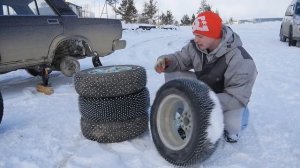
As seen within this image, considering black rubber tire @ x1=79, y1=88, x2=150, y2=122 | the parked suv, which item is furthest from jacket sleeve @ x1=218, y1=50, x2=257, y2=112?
the parked suv

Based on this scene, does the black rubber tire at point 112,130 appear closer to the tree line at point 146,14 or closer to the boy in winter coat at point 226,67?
the boy in winter coat at point 226,67

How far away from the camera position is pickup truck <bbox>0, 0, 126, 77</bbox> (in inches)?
207

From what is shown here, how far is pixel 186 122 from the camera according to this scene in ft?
9.59

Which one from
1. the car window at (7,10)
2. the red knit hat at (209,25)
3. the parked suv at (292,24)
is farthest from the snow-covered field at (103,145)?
the parked suv at (292,24)

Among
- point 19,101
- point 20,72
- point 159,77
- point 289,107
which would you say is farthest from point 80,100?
point 20,72

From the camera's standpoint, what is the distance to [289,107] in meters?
4.45

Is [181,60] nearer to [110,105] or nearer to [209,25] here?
[209,25]

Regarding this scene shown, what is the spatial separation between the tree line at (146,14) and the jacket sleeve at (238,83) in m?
48.2

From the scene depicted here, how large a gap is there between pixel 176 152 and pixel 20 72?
5.80 meters

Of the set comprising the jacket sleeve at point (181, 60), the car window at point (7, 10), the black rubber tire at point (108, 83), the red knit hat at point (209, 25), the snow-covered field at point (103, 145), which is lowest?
the snow-covered field at point (103, 145)

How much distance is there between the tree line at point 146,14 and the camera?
5580 cm

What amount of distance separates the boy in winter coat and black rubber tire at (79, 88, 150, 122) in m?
0.66

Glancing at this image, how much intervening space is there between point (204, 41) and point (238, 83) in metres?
0.46

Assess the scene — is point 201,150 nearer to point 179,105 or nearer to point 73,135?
point 179,105
